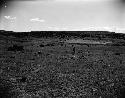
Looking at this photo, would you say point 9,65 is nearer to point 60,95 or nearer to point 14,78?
point 14,78

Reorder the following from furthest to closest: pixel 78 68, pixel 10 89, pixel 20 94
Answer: pixel 78 68, pixel 10 89, pixel 20 94

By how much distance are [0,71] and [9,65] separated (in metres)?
1.35

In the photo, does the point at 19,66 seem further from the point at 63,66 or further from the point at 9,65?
the point at 63,66

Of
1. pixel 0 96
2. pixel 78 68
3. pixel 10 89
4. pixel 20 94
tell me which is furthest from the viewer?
pixel 78 68

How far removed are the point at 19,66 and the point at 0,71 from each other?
51.7 inches

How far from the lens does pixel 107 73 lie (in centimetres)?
923

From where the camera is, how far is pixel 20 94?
21.2 feet

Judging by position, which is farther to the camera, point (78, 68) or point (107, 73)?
point (78, 68)

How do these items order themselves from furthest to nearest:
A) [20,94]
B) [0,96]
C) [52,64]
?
1. [52,64]
2. [20,94]
3. [0,96]

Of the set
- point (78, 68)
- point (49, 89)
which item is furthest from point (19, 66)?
point (49, 89)

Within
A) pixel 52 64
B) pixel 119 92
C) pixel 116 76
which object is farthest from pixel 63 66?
pixel 119 92

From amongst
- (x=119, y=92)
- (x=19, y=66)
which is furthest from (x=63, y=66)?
(x=119, y=92)

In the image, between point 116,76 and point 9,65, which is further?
point 9,65

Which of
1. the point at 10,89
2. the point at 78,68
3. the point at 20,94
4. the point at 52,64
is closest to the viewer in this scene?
the point at 20,94
